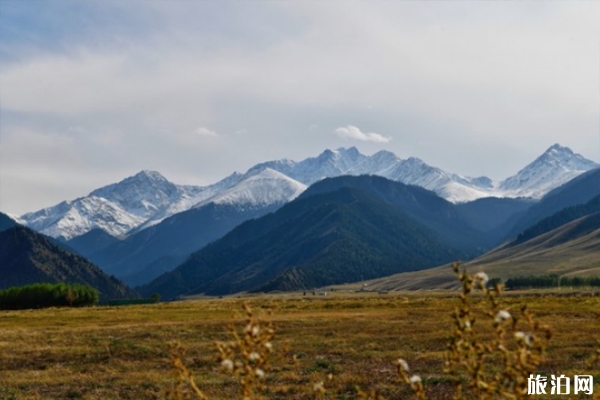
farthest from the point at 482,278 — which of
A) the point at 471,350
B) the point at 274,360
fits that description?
the point at 274,360

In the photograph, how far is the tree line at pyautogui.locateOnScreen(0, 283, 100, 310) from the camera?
498 feet

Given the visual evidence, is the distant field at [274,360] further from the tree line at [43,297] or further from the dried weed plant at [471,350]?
the tree line at [43,297]

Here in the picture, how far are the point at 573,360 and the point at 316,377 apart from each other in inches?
523

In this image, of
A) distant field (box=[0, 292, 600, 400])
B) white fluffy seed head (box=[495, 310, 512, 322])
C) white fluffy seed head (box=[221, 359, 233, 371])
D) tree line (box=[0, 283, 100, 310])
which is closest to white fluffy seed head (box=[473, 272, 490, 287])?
white fluffy seed head (box=[495, 310, 512, 322])

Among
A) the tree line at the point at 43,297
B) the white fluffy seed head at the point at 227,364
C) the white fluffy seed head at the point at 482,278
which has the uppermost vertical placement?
the white fluffy seed head at the point at 482,278

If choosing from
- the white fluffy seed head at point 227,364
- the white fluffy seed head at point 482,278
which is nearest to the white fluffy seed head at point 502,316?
the white fluffy seed head at point 482,278

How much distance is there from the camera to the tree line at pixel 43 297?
152 m

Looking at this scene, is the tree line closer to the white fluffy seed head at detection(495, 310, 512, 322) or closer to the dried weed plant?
the dried weed plant

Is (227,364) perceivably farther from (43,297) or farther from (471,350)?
(43,297)

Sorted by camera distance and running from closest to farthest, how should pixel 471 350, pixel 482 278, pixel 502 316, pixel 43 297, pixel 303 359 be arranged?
pixel 502 316 < pixel 482 278 < pixel 471 350 < pixel 303 359 < pixel 43 297

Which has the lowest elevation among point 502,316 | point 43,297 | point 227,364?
point 43,297

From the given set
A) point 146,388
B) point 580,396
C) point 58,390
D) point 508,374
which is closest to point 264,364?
point 508,374

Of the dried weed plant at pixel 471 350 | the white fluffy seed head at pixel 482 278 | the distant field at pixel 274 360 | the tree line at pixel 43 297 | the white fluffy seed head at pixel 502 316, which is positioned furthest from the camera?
the tree line at pixel 43 297

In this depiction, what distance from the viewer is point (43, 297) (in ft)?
507
